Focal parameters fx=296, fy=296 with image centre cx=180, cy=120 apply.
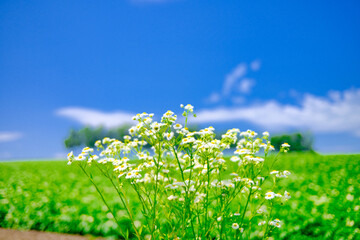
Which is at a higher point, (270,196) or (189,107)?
(189,107)

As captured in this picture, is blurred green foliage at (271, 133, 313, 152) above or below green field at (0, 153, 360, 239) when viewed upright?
above

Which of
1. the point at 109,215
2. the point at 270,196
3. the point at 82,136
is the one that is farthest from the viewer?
the point at 82,136

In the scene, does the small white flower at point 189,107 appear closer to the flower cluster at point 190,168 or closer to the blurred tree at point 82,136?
the flower cluster at point 190,168

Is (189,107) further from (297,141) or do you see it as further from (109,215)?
(297,141)

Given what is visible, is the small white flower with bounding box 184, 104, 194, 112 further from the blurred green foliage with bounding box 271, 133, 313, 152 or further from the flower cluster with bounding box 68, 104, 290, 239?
the blurred green foliage with bounding box 271, 133, 313, 152

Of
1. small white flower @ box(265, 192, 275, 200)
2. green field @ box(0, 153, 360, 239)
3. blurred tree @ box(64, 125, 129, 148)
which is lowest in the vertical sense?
green field @ box(0, 153, 360, 239)

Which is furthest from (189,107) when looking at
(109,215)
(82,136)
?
(82,136)

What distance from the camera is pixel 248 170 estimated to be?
311 cm

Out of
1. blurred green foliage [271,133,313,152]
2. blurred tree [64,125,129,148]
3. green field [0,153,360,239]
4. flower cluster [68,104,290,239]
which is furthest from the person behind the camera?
blurred tree [64,125,129,148]

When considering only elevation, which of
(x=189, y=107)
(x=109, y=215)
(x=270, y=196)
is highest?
(x=189, y=107)

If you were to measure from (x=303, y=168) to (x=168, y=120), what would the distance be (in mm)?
9857

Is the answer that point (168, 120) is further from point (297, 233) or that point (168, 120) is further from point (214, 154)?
point (297, 233)

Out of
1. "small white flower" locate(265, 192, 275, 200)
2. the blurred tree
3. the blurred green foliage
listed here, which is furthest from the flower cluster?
the blurred tree

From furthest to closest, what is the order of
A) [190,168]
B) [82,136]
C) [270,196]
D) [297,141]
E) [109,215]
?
[82,136] < [297,141] < [109,215] < [270,196] < [190,168]
